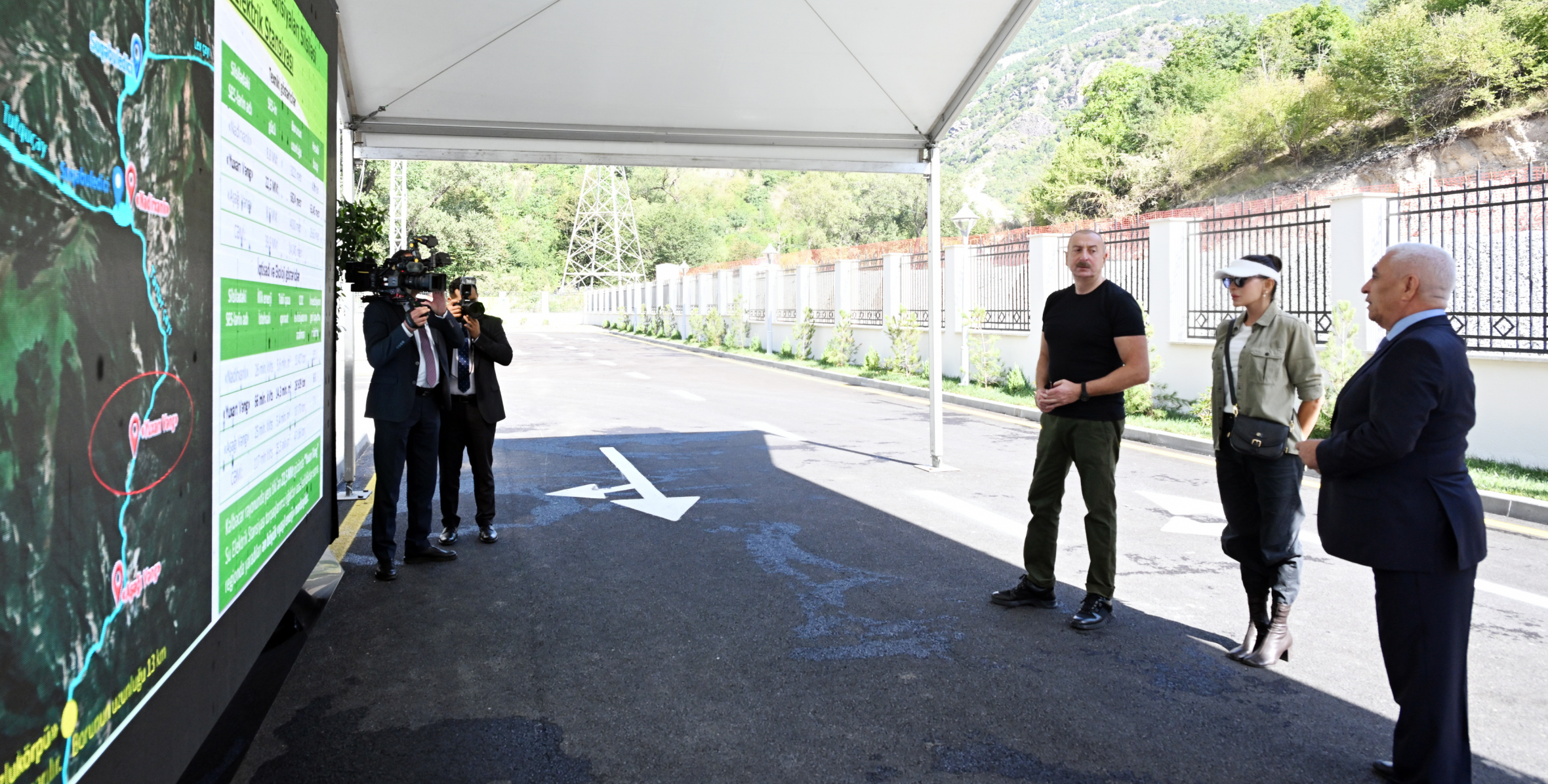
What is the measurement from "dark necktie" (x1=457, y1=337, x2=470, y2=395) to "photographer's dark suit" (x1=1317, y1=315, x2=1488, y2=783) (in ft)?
16.7

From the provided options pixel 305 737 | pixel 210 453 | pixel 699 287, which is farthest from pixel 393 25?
pixel 699 287

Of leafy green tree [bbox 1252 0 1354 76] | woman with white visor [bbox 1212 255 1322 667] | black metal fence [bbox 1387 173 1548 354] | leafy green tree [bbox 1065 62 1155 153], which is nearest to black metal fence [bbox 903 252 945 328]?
black metal fence [bbox 1387 173 1548 354]

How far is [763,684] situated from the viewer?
441cm

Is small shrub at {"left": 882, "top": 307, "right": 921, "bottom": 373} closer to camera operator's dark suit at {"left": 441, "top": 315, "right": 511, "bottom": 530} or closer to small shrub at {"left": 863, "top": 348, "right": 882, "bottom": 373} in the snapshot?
small shrub at {"left": 863, "top": 348, "right": 882, "bottom": 373}

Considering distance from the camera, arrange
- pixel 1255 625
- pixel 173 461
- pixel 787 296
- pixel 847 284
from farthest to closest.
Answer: pixel 787 296 < pixel 847 284 < pixel 1255 625 < pixel 173 461

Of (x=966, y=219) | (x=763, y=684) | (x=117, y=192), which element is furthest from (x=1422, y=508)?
(x=966, y=219)

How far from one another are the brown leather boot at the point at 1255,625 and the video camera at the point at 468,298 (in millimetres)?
4881

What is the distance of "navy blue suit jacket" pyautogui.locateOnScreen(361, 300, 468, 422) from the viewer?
230 inches

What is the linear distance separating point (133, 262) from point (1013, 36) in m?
6.79

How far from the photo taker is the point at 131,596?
1869 millimetres

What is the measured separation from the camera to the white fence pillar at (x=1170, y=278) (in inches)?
585

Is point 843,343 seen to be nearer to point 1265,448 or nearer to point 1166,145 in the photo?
point 1265,448

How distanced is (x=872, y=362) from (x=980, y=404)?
21.5 feet

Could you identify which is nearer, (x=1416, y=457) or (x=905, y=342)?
(x=1416, y=457)
